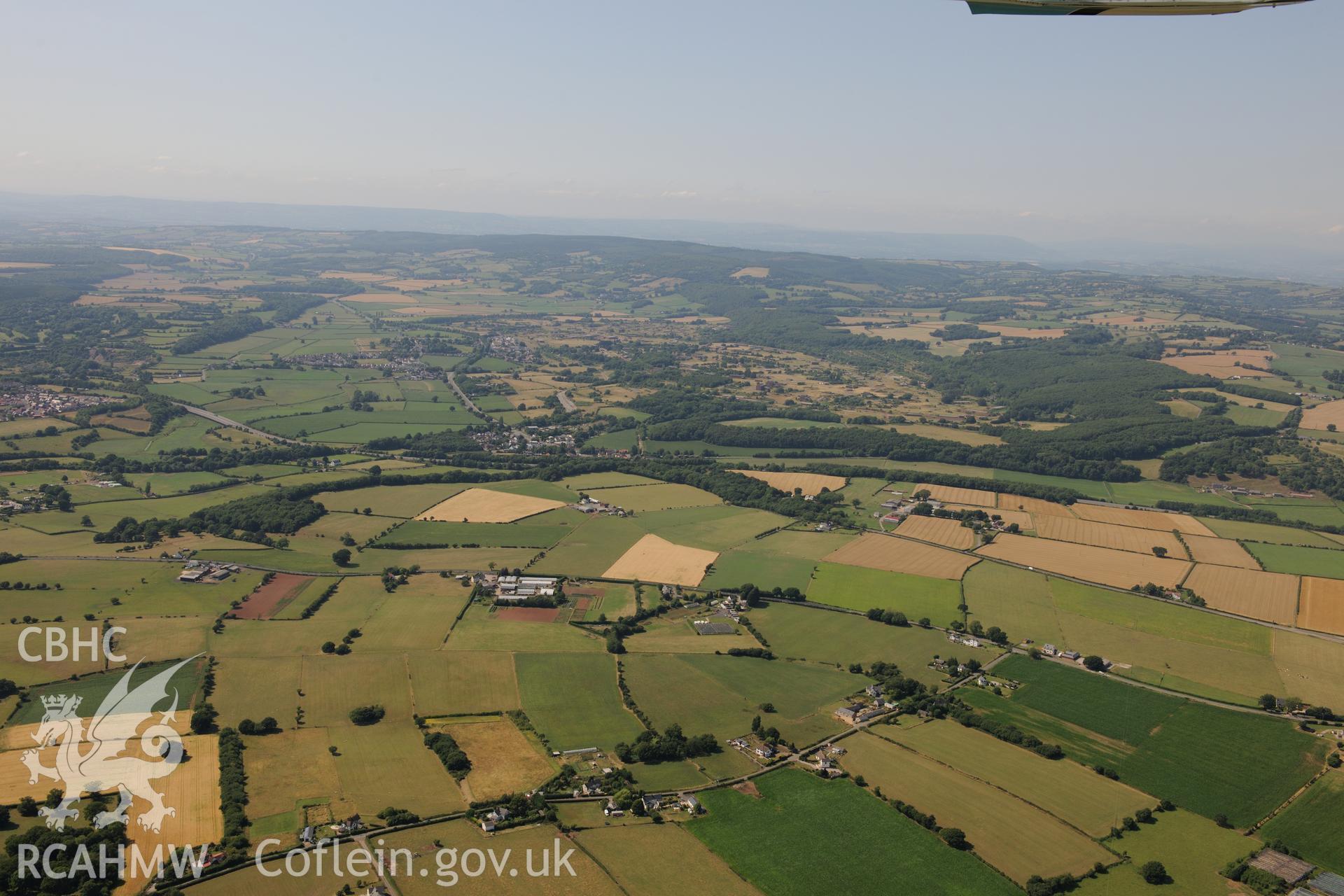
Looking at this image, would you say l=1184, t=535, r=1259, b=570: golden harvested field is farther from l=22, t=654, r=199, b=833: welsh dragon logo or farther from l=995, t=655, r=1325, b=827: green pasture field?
l=22, t=654, r=199, b=833: welsh dragon logo

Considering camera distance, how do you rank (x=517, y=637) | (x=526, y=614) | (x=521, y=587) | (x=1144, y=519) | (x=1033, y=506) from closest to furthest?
(x=517, y=637) < (x=526, y=614) < (x=521, y=587) < (x=1144, y=519) < (x=1033, y=506)

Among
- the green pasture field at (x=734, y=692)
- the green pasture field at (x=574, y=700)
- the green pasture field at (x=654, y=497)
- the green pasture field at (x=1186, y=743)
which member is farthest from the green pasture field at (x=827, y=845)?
the green pasture field at (x=654, y=497)

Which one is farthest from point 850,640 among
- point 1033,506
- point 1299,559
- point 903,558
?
point 1299,559

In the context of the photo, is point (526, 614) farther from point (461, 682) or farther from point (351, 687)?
point (351, 687)

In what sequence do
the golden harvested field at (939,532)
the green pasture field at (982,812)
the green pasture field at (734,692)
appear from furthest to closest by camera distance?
the golden harvested field at (939,532) → the green pasture field at (734,692) → the green pasture field at (982,812)

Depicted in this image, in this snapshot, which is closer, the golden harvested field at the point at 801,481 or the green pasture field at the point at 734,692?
the green pasture field at the point at 734,692

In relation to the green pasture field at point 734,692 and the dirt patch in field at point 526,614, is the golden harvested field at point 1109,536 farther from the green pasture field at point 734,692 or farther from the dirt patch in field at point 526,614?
the dirt patch in field at point 526,614
